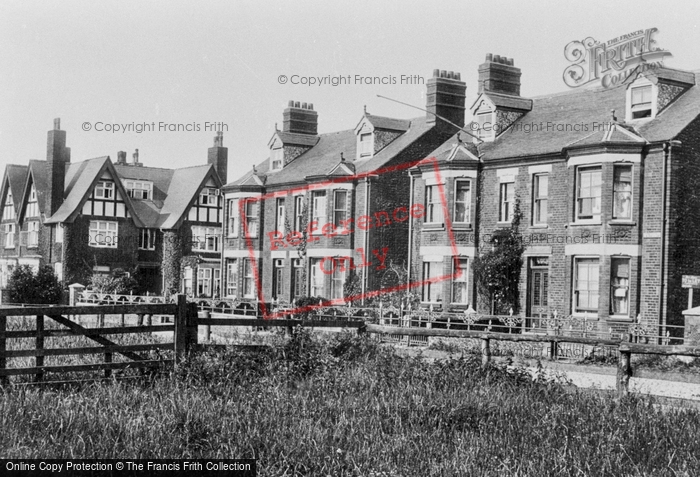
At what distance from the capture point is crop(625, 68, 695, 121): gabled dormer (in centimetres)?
3070

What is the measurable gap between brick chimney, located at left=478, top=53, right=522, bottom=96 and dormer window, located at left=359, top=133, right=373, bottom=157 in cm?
622

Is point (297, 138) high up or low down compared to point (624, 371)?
up

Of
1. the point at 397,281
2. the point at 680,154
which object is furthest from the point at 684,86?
the point at 397,281

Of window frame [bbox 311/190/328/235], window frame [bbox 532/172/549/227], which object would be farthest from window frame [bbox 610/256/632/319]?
window frame [bbox 311/190/328/235]

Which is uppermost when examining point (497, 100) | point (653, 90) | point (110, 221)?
point (497, 100)

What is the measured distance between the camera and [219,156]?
63.6 meters

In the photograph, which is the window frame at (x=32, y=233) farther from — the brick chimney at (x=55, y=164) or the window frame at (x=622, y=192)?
the window frame at (x=622, y=192)

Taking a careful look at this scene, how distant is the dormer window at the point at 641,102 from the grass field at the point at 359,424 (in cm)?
1974

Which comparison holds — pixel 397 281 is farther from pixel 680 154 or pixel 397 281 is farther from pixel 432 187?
pixel 680 154

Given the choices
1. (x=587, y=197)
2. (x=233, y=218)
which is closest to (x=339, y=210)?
(x=233, y=218)

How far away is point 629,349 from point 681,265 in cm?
1669

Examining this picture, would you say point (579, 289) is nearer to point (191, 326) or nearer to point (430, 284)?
point (430, 284)

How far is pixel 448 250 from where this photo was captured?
114 feet

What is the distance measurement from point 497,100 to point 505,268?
7019mm
